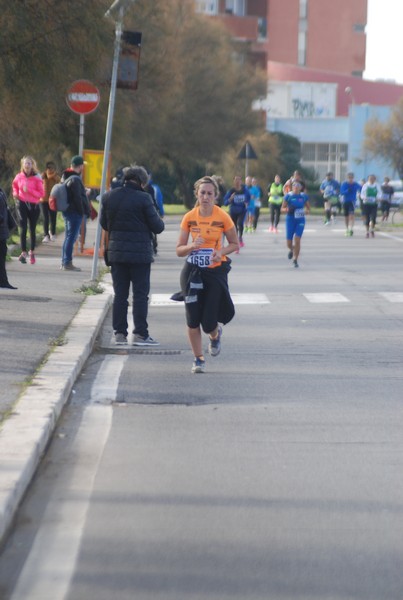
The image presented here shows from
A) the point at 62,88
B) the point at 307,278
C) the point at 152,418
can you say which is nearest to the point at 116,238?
the point at 152,418

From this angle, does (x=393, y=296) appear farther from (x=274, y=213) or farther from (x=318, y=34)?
(x=318, y=34)

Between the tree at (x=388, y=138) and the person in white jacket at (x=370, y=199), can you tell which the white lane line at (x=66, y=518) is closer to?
the person in white jacket at (x=370, y=199)

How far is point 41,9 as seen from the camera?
17.0 m

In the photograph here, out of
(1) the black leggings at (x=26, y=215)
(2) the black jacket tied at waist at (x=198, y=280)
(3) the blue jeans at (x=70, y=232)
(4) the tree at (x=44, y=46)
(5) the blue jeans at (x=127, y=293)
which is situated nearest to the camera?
(2) the black jacket tied at waist at (x=198, y=280)

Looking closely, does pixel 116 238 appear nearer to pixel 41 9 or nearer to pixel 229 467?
pixel 41 9

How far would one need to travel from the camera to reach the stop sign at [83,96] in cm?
2069

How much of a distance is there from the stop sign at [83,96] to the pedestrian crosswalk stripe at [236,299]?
3.64 m

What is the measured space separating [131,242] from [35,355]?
7.26 feet

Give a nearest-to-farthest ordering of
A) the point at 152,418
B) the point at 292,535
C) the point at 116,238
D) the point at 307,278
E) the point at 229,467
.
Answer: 1. the point at 292,535
2. the point at 229,467
3. the point at 152,418
4. the point at 116,238
5. the point at 307,278

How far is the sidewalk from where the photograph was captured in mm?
7168

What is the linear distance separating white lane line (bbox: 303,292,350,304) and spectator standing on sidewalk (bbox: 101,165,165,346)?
5.32 meters

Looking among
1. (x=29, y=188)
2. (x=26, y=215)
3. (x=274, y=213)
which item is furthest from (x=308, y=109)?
(x=29, y=188)

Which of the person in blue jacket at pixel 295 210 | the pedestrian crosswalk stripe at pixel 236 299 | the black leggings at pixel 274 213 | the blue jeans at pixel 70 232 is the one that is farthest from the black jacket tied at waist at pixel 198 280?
the black leggings at pixel 274 213

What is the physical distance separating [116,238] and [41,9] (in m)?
4.99
